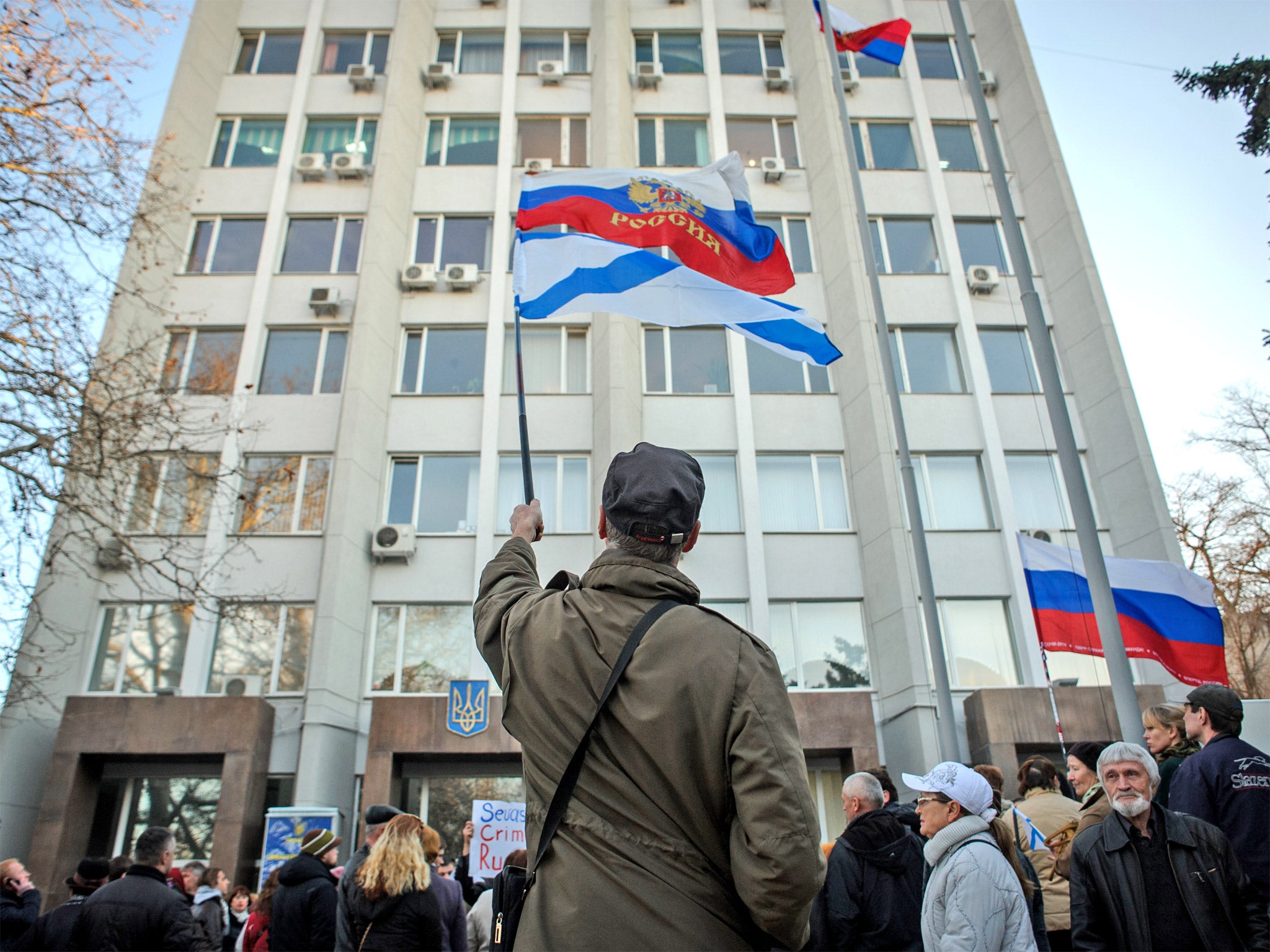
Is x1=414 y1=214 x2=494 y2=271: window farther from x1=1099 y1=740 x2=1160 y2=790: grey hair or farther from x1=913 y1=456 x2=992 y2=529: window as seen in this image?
x1=1099 y1=740 x2=1160 y2=790: grey hair

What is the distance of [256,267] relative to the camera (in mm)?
21844

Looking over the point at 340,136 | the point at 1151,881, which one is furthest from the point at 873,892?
the point at 340,136

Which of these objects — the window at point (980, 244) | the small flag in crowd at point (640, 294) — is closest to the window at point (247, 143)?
the window at point (980, 244)

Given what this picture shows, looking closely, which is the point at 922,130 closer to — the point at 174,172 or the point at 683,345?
the point at 683,345

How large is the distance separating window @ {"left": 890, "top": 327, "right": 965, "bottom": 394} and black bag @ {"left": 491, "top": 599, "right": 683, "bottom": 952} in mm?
19540

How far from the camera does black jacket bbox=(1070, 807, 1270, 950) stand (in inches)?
161

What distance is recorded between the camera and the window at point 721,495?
65.3ft

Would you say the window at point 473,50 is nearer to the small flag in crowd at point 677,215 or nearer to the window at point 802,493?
the window at point 802,493

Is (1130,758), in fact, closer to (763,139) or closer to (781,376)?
(781,376)

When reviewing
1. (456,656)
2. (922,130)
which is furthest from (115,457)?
(922,130)

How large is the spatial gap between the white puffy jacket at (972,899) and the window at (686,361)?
1685cm

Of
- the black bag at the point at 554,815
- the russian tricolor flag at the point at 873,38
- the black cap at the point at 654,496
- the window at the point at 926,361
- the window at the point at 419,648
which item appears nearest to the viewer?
the black bag at the point at 554,815

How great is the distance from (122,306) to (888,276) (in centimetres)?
1740

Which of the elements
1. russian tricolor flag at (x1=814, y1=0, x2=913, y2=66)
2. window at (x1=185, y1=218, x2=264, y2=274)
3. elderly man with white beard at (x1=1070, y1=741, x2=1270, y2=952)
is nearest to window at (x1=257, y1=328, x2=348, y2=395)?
window at (x1=185, y1=218, x2=264, y2=274)
